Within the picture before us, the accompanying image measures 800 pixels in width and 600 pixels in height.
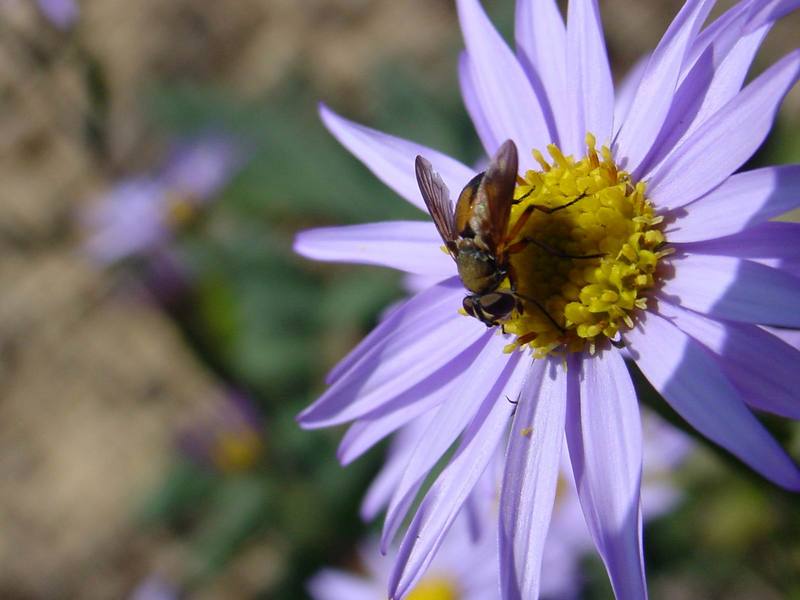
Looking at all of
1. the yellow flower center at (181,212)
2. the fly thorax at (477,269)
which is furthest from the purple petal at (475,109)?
the yellow flower center at (181,212)

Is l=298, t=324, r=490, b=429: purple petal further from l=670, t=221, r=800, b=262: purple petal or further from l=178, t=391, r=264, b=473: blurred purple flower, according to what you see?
l=178, t=391, r=264, b=473: blurred purple flower

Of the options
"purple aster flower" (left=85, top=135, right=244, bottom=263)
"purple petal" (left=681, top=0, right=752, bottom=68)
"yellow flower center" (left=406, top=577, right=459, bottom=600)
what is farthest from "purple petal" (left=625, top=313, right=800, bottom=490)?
"purple aster flower" (left=85, top=135, right=244, bottom=263)

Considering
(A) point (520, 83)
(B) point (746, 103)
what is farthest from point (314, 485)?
(B) point (746, 103)

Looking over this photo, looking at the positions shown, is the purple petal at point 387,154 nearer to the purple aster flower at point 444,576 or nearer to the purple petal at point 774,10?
the purple petal at point 774,10

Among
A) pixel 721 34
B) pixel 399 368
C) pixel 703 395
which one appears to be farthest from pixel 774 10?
pixel 399 368

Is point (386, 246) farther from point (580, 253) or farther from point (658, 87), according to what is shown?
point (658, 87)

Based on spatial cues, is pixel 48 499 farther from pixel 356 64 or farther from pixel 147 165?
pixel 356 64
